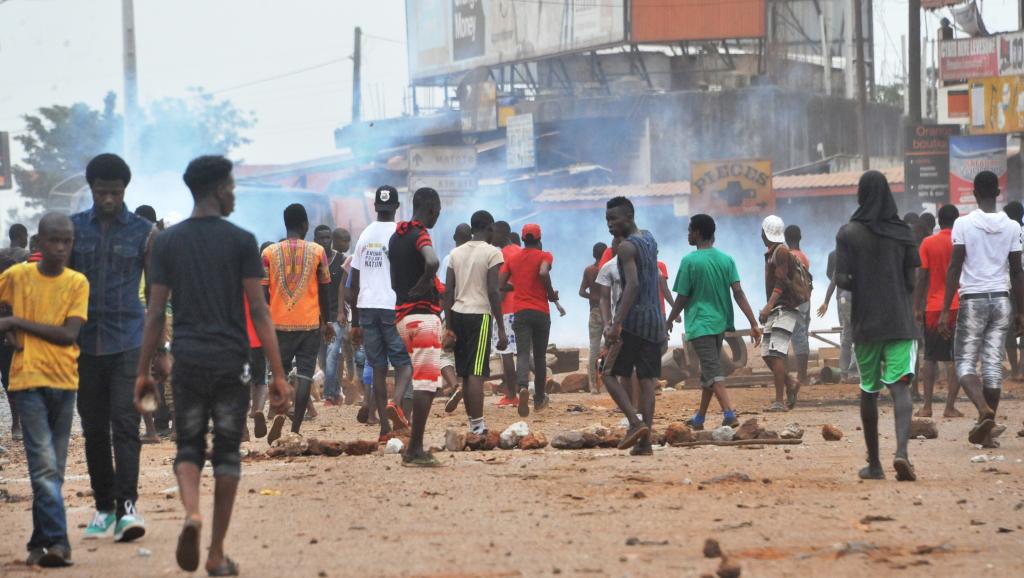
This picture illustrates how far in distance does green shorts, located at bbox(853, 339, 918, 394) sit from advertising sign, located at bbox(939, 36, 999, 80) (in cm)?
2973

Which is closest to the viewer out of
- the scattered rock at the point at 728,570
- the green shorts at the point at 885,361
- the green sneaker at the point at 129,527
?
the scattered rock at the point at 728,570

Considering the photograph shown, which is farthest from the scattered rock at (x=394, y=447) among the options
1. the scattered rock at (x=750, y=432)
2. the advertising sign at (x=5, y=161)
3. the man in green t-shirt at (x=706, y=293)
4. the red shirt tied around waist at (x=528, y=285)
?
the advertising sign at (x=5, y=161)

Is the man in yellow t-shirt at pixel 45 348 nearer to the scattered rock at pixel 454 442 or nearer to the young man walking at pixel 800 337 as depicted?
the scattered rock at pixel 454 442

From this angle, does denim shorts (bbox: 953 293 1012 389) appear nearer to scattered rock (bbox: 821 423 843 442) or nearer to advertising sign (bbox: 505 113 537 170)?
scattered rock (bbox: 821 423 843 442)

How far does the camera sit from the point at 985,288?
10938 mm

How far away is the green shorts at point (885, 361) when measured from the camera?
8688 mm

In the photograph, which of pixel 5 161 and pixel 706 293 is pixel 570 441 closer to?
pixel 706 293

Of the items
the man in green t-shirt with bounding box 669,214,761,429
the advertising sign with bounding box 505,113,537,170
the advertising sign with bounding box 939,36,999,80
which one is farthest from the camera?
the advertising sign with bounding box 505,113,537,170

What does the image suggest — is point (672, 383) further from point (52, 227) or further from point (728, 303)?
point (52, 227)

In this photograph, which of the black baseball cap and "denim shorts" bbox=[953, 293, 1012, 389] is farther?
the black baseball cap

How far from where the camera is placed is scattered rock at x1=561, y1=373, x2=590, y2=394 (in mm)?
18377

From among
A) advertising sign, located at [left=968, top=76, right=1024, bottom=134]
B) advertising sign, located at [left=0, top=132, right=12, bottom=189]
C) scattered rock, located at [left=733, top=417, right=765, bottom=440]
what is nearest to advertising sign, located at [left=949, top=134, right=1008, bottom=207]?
advertising sign, located at [left=968, top=76, right=1024, bottom=134]

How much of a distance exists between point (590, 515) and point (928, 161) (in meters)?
26.8

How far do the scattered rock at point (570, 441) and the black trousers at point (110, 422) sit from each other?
4.22 meters
